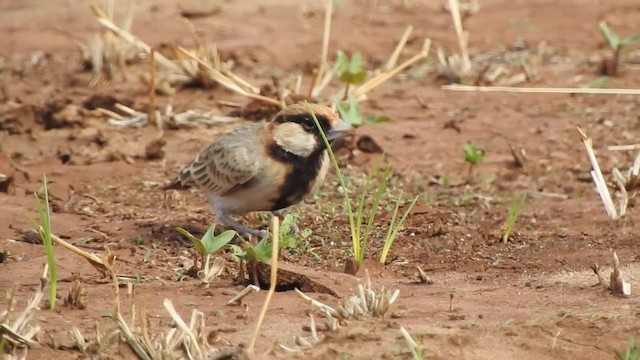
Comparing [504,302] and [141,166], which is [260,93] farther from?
[504,302]

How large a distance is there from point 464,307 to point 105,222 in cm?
262

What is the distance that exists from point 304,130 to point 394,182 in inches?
53.6

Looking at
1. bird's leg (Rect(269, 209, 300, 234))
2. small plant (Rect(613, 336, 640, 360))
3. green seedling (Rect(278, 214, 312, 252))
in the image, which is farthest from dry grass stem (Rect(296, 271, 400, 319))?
bird's leg (Rect(269, 209, 300, 234))

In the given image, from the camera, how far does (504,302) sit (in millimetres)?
5617

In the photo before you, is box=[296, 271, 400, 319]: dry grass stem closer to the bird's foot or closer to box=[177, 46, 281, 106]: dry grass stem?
the bird's foot

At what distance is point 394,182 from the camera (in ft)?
26.8

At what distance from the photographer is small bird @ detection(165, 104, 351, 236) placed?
6.89m

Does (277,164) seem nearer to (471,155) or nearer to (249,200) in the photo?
(249,200)

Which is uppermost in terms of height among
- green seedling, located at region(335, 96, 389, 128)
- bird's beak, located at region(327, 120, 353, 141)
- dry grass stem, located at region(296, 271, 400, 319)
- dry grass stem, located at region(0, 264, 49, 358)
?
bird's beak, located at region(327, 120, 353, 141)

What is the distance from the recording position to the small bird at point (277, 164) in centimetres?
689

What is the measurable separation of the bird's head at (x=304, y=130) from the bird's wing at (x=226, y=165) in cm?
18

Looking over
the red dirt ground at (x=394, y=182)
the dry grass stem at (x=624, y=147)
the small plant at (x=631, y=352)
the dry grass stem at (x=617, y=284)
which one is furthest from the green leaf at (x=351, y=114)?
the small plant at (x=631, y=352)

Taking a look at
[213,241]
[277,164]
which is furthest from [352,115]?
[213,241]

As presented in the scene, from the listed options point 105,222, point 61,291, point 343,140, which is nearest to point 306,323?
point 61,291
